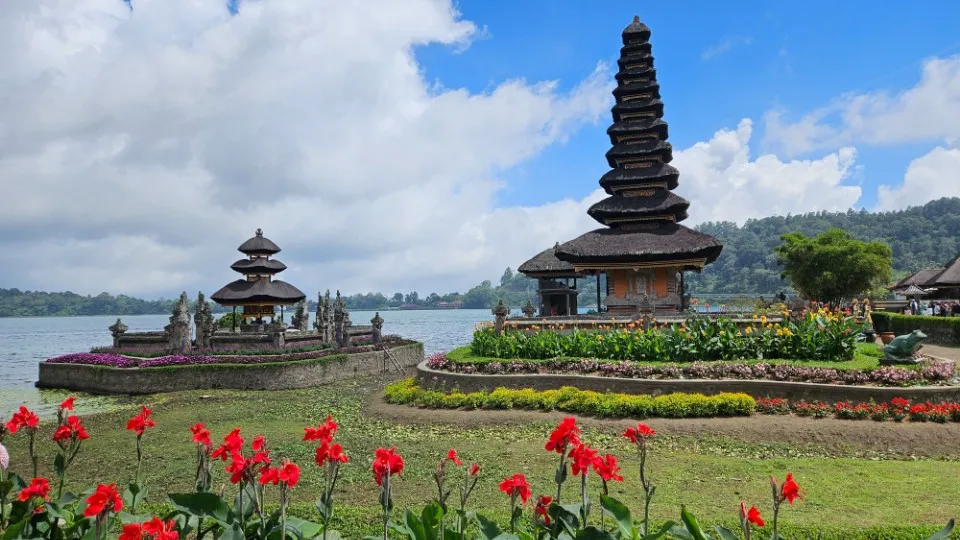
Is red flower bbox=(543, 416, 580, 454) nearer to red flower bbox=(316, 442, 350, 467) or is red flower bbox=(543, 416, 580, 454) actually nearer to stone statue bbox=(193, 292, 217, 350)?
red flower bbox=(316, 442, 350, 467)

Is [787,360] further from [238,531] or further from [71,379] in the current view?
[71,379]

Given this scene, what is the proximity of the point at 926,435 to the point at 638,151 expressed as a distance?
24.9 metres

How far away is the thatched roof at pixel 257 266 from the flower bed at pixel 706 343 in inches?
851

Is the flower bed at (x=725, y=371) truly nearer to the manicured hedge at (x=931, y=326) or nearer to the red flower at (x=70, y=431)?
the manicured hedge at (x=931, y=326)

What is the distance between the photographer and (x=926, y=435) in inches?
428

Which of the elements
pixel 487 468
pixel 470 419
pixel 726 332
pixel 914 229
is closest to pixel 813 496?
pixel 487 468

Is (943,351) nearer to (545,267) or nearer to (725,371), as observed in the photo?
(725,371)

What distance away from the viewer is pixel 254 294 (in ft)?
111

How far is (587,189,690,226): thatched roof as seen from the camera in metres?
31.6

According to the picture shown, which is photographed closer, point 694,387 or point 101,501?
point 101,501

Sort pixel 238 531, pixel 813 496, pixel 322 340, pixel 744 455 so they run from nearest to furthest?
pixel 238 531 → pixel 813 496 → pixel 744 455 → pixel 322 340

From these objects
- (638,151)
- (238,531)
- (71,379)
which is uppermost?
(638,151)

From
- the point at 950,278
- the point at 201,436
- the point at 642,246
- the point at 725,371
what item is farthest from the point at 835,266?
the point at 201,436

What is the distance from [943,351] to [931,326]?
15.0ft
